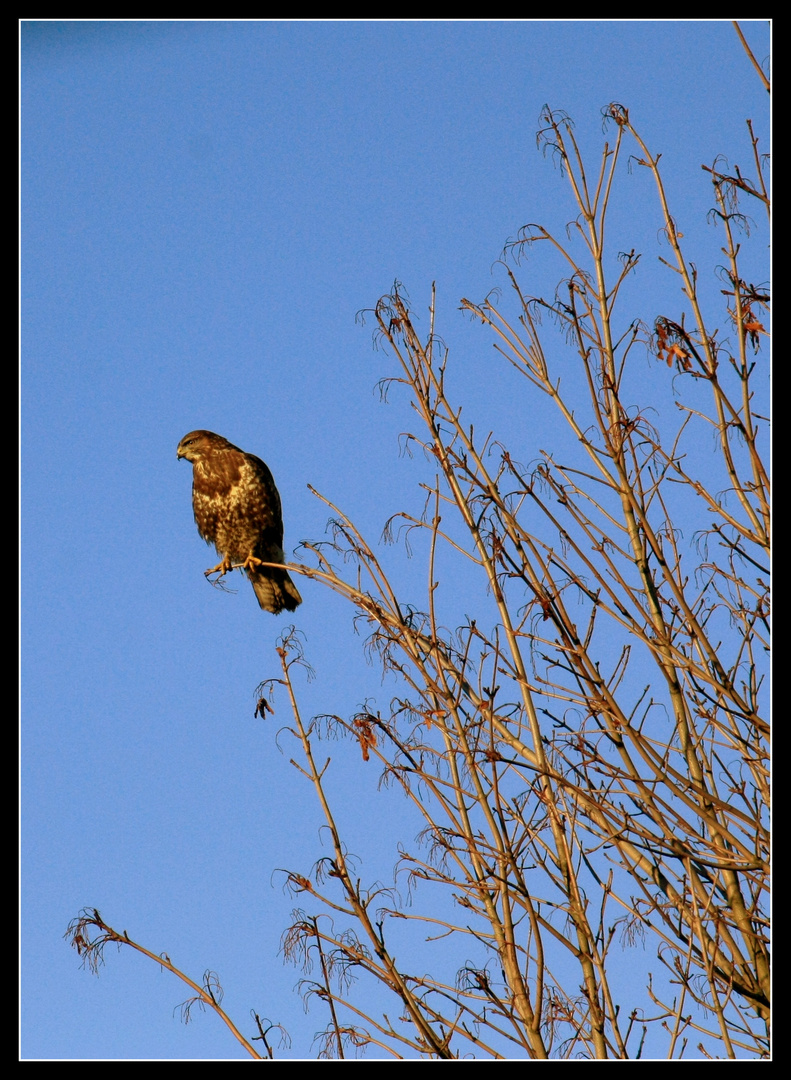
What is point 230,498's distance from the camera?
7.74 meters

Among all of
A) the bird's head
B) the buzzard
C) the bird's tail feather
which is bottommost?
the bird's tail feather

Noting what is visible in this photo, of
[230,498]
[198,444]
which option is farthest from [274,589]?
[198,444]

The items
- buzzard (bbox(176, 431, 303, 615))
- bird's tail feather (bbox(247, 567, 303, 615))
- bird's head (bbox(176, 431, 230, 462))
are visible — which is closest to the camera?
bird's tail feather (bbox(247, 567, 303, 615))

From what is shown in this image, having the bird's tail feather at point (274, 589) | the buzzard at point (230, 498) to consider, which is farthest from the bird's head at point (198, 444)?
the bird's tail feather at point (274, 589)

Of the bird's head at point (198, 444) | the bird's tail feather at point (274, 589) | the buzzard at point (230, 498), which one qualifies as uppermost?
the bird's head at point (198, 444)

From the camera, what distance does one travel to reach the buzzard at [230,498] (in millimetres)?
7746

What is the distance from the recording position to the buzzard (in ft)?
25.4

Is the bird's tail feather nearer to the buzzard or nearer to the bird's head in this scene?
the buzzard

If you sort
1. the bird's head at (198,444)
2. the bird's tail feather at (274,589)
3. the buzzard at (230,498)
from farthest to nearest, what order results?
1. the bird's head at (198,444)
2. the buzzard at (230,498)
3. the bird's tail feather at (274,589)

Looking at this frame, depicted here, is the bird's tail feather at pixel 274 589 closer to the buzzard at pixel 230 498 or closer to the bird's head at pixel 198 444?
the buzzard at pixel 230 498

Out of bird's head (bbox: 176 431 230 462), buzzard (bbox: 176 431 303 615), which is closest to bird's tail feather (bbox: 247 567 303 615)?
buzzard (bbox: 176 431 303 615)
